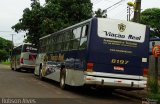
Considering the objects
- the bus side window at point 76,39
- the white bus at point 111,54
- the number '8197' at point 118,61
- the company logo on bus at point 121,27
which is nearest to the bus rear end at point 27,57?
the bus side window at point 76,39

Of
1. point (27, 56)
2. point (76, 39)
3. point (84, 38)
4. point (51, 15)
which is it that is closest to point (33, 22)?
point (51, 15)

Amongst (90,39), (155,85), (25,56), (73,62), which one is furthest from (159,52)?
(25,56)

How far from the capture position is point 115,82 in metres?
16.6

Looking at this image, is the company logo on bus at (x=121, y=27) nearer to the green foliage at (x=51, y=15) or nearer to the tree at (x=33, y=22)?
the green foliage at (x=51, y=15)

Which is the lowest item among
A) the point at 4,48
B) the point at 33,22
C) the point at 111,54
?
the point at 111,54

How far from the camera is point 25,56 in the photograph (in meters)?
40.2

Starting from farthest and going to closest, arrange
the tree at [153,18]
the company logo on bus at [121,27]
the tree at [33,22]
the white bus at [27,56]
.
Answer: the tree at [153,18], the white bus at [27,56], the tree at [33,22], the company logo on bus at [121,27]

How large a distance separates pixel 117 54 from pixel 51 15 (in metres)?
18.1

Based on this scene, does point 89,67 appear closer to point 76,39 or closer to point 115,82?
point 115,82

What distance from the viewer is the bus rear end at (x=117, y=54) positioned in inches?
650

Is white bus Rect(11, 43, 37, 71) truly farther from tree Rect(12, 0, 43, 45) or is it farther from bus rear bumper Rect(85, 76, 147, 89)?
bus rear bumper Rect(85, 76, 147, 89)

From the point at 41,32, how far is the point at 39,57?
5.89 meters

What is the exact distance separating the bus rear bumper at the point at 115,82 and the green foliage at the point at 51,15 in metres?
16.7

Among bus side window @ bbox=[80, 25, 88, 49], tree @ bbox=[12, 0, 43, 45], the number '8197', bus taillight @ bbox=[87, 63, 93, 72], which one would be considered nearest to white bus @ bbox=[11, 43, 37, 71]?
tree @ bbox=[12, 0, 43, 45]
